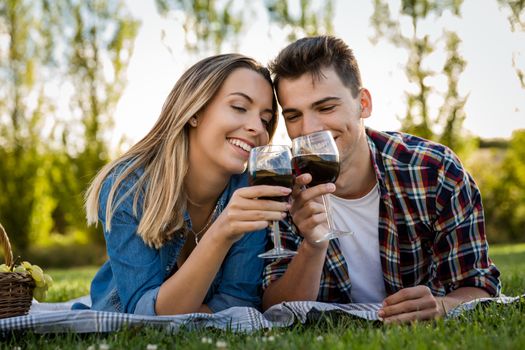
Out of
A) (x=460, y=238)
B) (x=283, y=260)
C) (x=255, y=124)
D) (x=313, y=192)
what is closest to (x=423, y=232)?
(x=460, y=238)

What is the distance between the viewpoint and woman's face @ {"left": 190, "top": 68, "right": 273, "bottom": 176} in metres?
3.69

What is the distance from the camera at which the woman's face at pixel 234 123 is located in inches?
145

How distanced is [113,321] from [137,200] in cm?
87

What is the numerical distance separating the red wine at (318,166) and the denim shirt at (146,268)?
2.89ft

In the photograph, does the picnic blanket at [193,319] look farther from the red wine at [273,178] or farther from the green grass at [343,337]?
the red wine at [273,178]

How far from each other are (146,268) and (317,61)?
1744 millimetres

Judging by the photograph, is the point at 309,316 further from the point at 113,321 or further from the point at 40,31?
the point at 40,31

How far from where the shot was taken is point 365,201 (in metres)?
4.19

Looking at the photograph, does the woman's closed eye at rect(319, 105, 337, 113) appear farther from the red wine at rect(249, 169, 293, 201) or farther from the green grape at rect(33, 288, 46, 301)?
the green grape at rect(33, 288, 46, 301)

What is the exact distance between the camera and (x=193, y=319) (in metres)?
3.15

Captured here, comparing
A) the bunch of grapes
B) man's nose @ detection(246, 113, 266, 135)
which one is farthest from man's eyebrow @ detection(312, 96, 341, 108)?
the bunch of grapes

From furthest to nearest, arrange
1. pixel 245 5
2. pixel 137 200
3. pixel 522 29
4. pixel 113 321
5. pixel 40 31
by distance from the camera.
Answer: pixel 40 31 < pixel 245 5 < pixel 522 29 < pixel 137 200 < pixel 113 321

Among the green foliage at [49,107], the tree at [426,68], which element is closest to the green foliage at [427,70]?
the tree at [426,68]

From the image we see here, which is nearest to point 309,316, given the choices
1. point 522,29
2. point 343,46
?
point 343,46
